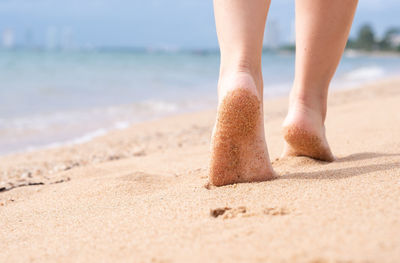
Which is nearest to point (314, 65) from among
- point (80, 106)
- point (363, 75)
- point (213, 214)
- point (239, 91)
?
point (239, 91)

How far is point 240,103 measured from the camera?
1.13m

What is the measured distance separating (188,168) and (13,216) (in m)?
0.74

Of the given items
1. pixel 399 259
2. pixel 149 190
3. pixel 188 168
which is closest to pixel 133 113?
pixel 188 168

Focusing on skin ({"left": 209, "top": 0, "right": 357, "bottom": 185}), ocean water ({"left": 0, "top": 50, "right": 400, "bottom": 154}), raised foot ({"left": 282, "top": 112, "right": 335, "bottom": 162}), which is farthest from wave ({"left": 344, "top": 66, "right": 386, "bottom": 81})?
skin ({"left": 209, "top": 0, "right": 357, "bottom": 185})

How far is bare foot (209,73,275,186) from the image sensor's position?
44.8 inches

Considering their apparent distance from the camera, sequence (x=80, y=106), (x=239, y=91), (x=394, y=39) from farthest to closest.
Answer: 1. (x=394, y=39)
2. (x=80, y=106)
3. (x=239, y=91)

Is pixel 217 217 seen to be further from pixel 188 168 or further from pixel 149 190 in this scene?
pixel 188 168

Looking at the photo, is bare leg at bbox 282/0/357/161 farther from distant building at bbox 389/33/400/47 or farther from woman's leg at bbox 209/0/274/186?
distant building at bbox 389/33/400/47

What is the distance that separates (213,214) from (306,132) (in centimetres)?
60

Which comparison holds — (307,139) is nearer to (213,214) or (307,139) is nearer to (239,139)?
(239,139)

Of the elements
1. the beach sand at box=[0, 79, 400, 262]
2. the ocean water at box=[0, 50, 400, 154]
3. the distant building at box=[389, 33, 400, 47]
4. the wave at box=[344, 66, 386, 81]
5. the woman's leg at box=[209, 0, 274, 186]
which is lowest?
the distant building at box=[389, 33, 400, 47]

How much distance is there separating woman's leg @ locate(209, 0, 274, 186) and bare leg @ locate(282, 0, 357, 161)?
301 millimetres

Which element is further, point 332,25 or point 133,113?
point 133,113

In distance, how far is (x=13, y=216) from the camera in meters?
1.28
